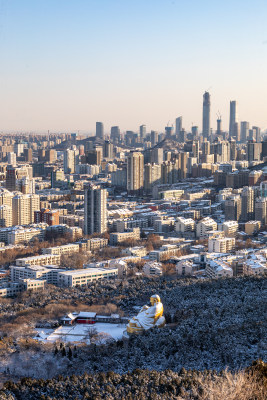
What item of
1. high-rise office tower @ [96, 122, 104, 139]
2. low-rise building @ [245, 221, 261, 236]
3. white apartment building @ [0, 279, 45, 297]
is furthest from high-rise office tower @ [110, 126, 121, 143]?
white apartment building @ [0, 279, 45, 297]

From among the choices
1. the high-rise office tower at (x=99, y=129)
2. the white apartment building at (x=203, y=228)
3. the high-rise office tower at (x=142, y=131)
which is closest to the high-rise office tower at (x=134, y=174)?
the white apartment building at (x=203, y=228)

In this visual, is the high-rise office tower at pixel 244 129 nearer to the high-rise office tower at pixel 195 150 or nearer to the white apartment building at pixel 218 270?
the high-rise office tower at pixel 195 150

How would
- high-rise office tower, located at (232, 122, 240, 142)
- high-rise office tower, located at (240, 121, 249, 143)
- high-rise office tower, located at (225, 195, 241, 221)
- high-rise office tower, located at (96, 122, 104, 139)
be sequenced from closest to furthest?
1. high-rise office tower, located at (225, 195, 241, 221)
2. high-rise office tower, located at (240, 121, 249, 143)
3. high-rise office tower, located at (232, 122, 240, 142)
4. high-rise office tower, located at (96, 122, 104, 139)

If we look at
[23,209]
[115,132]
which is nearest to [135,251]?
[23,209]

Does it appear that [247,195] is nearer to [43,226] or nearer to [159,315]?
[43,226]

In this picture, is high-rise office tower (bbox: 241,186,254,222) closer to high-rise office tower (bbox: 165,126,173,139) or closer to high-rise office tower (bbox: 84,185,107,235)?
high-rise office tower (bbox: 84,185,107,235)

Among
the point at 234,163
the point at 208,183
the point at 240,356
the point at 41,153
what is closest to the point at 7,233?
the point at 240,356
